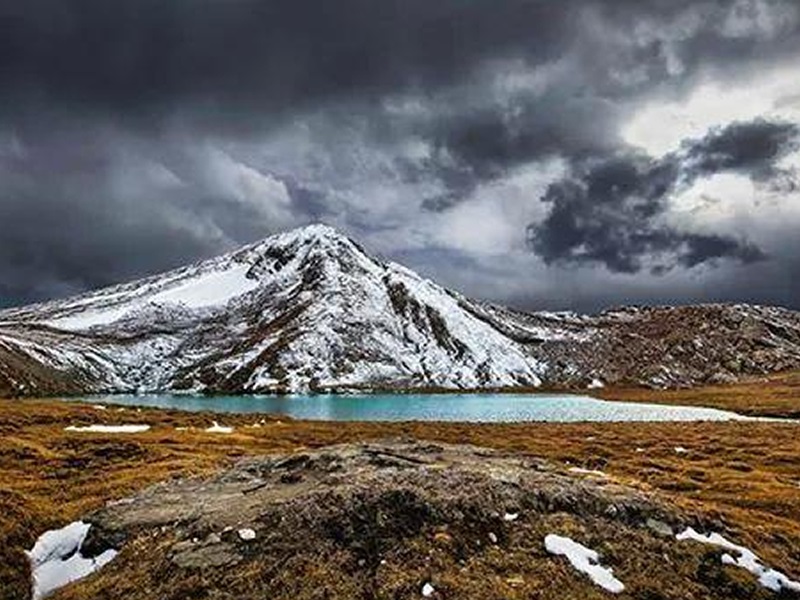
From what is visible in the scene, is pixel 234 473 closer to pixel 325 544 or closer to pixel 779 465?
pixel 325 544

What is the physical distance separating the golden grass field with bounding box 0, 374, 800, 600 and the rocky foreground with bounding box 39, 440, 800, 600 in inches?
90.0

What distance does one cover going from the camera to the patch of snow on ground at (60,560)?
23.0 meters

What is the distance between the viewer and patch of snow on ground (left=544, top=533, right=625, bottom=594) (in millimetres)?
22080

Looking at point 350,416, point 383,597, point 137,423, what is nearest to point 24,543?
point 383,597

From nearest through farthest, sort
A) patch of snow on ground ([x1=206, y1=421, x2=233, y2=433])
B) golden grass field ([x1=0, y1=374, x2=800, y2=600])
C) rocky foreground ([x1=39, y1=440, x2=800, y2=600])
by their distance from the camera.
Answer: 1. rocky foreground ([x1=39, y1=440, x2=800, y2=600])
2. golden grass field ([x1=0, y1=374, x2=800, y2=600])
3. patch of snow on ground ([x1=206, y1=421, x2=233, y2=433])

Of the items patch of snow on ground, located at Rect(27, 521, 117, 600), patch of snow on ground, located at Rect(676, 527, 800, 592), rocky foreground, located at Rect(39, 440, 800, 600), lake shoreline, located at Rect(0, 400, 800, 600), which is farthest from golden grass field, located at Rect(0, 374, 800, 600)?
rocky foreground, located at Rect(39, 440, 800, 600)

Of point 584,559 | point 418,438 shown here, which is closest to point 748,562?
point 584,559

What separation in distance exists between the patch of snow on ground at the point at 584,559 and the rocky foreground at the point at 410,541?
0.17 feet

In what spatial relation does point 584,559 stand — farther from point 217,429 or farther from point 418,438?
point 217,429

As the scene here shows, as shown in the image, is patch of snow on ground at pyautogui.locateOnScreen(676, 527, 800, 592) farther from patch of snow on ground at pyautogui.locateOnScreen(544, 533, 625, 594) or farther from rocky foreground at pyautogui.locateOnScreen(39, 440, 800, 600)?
patch of snow on ground at pyautogui.locateOnScreen(544, 533, 625, 594)

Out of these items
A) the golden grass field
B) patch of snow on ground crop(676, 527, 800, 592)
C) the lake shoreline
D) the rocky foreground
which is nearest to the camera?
the rocky foreground

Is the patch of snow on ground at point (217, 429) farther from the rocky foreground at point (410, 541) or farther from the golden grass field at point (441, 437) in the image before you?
the rocky foreground at point (410, 541)

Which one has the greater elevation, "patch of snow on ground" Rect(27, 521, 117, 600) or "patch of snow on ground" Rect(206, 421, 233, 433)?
"patch of snow on ground" Rect(206, 421, 233, 433)

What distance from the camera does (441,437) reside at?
10362 centimetres
